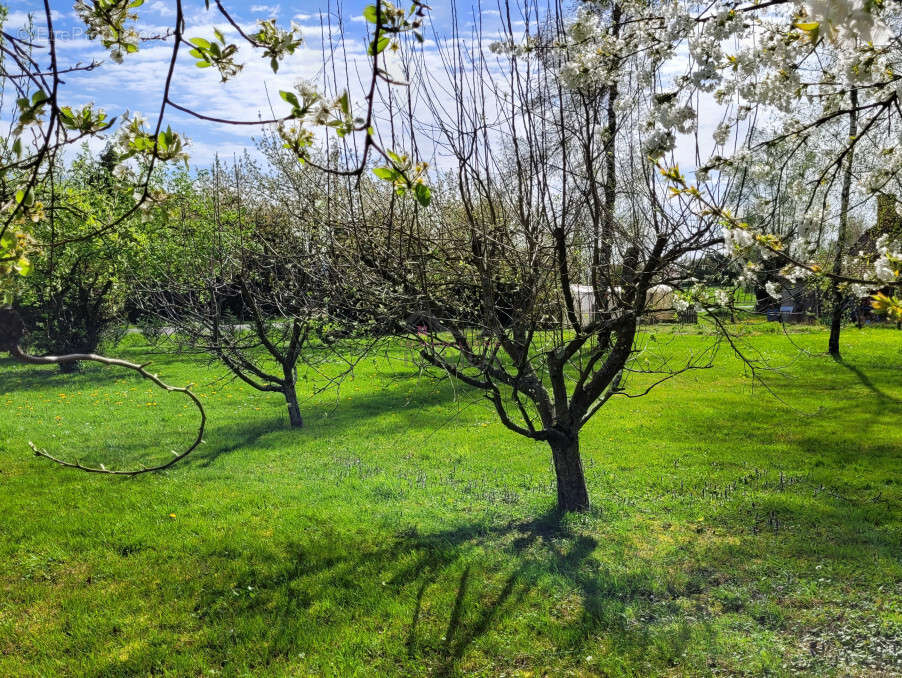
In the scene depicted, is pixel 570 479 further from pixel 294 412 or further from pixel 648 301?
pixel 294 412

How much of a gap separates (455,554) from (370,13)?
198 inches

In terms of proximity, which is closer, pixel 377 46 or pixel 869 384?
pixel 377 46

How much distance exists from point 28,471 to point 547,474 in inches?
259

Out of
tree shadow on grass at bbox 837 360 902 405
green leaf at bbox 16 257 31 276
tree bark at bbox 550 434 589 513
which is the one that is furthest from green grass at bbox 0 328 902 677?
green leaf at bbox 16 257 31 276

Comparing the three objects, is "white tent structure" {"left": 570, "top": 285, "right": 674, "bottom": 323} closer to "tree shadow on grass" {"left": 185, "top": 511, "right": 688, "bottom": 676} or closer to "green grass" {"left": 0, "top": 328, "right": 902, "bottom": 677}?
"green grass" {"left": 0, "top": 328, "right": 902, "bottom": 677}

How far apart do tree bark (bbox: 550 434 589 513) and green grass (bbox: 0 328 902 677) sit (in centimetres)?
18

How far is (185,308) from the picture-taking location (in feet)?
33.0

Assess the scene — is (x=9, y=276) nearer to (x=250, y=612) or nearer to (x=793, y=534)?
(x=250, y=612)

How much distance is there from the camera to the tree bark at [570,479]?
6.54 meters

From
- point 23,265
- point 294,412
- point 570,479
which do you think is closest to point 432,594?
point 570,479

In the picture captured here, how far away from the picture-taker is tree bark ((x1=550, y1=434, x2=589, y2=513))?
654 cm

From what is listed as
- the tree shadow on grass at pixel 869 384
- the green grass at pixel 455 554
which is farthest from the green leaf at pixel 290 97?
the tree shadow on grass at pixel 869 384

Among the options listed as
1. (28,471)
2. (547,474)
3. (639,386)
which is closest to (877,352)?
(639,386)

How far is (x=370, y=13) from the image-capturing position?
4.98ft
